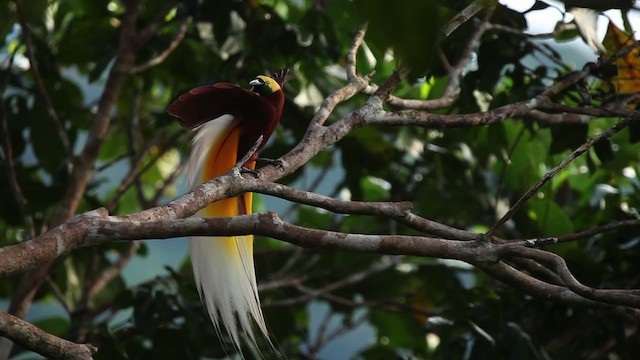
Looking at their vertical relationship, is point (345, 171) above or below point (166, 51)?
below

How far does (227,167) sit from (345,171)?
3.26 feet

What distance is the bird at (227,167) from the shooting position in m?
1.73

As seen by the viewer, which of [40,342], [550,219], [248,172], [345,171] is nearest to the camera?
[40,342]

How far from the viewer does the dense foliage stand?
2201 millimetres

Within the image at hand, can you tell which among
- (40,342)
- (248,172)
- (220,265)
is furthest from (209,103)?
(40,342)

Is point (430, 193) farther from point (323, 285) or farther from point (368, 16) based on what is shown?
point (368, 16)

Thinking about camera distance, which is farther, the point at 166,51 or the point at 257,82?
the point at 166,51

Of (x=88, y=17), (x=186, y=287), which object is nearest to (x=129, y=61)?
(x=88, y=17)

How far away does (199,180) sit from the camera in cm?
186

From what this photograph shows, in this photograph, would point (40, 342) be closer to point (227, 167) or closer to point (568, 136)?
point (227, 167)

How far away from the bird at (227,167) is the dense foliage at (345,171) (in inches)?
3.9

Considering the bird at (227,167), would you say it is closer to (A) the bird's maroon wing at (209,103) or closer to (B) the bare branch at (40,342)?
(A) the bird's maroon wing at (209,103)

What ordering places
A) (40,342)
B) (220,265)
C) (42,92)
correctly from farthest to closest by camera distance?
1. (42,92)
2. (220,265)
3. (40,342)

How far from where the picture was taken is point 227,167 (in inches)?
74.4
